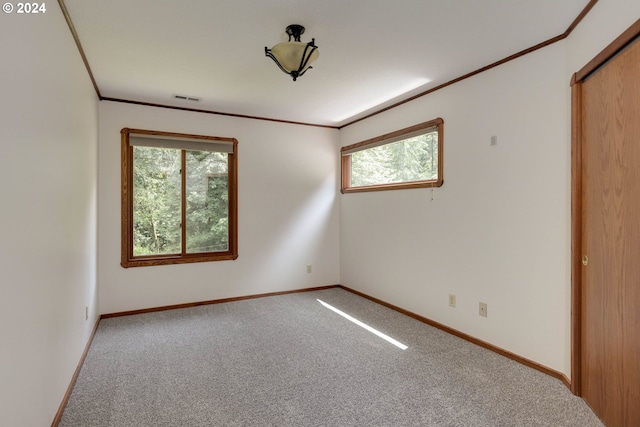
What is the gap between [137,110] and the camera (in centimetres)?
395

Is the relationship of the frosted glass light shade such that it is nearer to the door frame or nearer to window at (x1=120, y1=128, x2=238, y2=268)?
the door frame

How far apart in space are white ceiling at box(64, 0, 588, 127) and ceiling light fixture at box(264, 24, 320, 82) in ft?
0.29

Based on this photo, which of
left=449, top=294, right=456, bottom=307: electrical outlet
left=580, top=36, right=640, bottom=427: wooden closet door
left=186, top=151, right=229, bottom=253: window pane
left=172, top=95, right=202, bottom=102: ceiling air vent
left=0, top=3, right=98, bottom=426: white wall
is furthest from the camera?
left=186, top=151, right=229, bottom=253: window pane

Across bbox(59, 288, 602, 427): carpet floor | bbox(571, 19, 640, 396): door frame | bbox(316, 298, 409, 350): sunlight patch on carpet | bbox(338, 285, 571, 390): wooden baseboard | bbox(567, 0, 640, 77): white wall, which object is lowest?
bbox(59, 288, 602, 427): carpet floor

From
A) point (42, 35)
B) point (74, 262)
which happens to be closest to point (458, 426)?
point (74, 262)

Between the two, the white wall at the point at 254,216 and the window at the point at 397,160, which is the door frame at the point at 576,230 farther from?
the white wall at the point at 254,216

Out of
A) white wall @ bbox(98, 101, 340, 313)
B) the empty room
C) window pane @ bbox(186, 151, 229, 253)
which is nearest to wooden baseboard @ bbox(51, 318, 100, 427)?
the empty room

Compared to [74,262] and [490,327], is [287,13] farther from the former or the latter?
[490,327]

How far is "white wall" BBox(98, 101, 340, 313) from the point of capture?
385cm

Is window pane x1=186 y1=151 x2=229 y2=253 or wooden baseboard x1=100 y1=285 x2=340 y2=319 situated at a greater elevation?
window pane x1=186 y1=151 x2=229 y2=253

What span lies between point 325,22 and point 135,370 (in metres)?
2.84

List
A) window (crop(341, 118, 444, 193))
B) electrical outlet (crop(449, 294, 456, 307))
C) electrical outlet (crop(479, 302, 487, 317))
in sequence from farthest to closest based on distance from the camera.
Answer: window (crop(341, 118, 444, 193)) → electrical outlet (crop(449, 294, 456, 307)) → electrical outlet (crop(479, 302, 487, 317))

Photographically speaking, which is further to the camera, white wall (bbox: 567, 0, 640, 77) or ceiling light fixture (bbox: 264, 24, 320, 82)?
ceiling light fixture (bbox: 264, 24, 320, 82)

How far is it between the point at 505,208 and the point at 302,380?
6.79 feet
